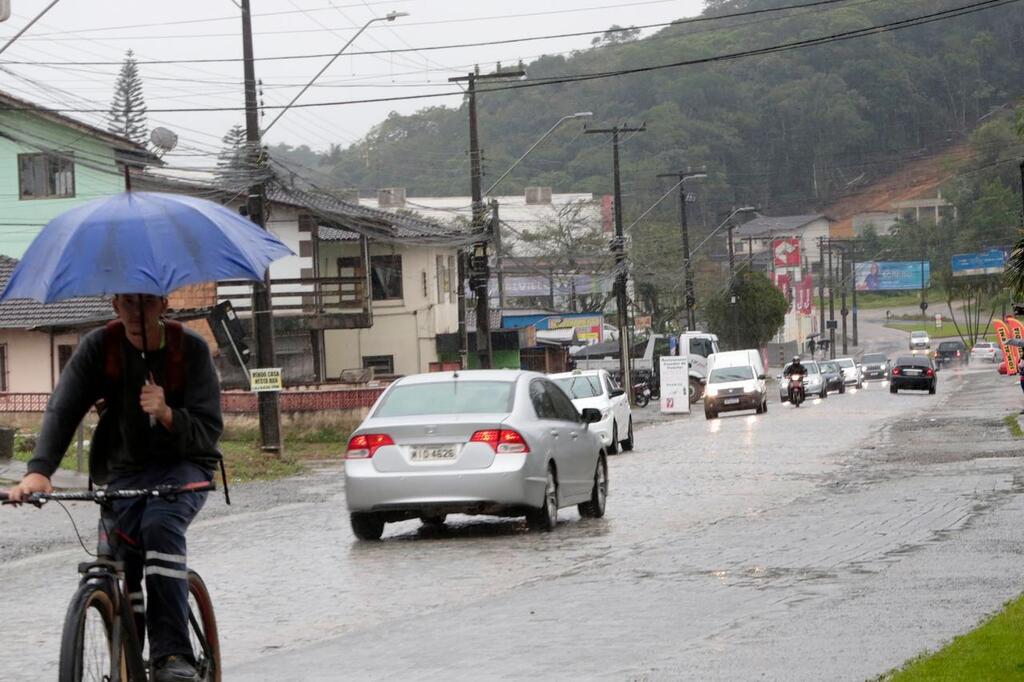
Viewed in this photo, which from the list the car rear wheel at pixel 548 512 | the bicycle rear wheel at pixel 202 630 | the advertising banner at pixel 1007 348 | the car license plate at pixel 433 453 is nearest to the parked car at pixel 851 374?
the advertising banner at pixel 1007 348

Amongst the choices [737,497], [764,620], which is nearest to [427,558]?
[764,620]

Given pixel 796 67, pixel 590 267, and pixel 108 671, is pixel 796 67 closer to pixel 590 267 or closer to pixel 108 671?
pixel 590 267

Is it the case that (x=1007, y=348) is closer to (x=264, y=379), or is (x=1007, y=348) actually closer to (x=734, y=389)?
(x=734, y=389)

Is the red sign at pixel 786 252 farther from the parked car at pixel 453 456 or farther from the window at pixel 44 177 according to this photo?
the parked car at pixel 453 456

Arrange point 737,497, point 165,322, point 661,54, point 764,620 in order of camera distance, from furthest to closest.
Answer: point 661,54, point 737,497, point 764,620, point 165,322

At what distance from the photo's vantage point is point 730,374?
50.4 metres

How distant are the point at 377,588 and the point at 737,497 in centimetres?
807

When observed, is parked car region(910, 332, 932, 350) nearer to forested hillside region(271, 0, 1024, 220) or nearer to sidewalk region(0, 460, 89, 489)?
forested hillside region(271, 0, 1024, 220)

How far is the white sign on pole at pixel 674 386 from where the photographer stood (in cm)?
5416

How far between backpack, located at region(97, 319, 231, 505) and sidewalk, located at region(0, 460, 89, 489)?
53.9 feet

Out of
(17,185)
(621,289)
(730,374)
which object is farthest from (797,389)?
(17,185)

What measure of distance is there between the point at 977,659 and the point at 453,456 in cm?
819

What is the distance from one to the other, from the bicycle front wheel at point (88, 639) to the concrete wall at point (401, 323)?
1998 inches

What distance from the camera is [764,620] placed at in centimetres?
979
